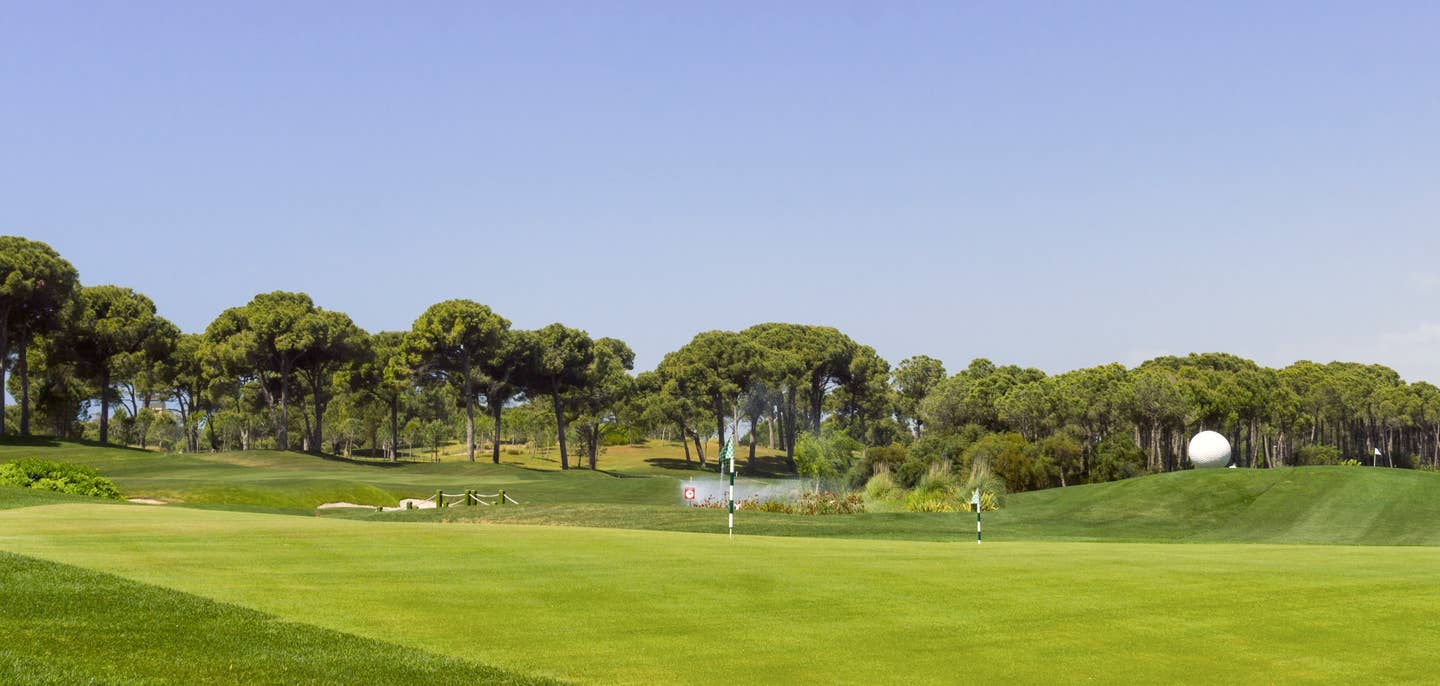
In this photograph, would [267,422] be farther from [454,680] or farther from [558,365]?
[454,680]

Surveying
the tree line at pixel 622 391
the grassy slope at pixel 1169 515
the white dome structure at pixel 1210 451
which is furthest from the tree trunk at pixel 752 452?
the grassy slope at pixel 1169 515

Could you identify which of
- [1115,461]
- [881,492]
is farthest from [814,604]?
[1115,461]

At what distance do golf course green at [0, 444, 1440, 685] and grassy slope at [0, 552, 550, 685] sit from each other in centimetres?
5

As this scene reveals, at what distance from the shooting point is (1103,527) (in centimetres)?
4031

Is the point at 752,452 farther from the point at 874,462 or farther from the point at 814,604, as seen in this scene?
the point at 814,604

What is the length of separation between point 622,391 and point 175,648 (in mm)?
99517

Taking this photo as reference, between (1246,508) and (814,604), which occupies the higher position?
(814,604)

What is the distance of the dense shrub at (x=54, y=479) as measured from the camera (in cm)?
4012

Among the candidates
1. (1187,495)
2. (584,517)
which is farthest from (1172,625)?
(1187,495)

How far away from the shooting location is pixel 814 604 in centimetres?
1462

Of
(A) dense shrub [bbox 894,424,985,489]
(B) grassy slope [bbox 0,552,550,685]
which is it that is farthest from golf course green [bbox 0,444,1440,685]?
(A) dense shrub [bbox 894,424,985,489]

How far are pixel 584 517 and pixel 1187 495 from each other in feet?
78.9

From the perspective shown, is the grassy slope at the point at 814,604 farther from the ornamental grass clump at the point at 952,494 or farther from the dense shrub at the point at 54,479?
the dense shrub at the point at 54,479

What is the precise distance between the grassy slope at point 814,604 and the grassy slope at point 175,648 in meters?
0.64
